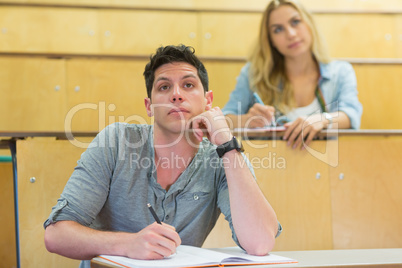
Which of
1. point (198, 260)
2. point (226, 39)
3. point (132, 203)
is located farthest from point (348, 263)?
point (226, 39)

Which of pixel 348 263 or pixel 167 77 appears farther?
pixel 167 77

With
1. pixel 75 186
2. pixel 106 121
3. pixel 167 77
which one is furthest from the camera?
pixel 106 121

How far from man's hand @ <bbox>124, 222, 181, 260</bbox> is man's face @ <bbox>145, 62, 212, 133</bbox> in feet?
0.99

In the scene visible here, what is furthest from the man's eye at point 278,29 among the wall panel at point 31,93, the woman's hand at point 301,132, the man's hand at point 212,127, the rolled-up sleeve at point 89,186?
the rolled-up sleeve at point 89,186

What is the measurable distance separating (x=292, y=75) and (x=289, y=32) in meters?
0.15

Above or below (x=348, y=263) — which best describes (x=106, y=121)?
above

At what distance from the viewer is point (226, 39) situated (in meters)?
2.18

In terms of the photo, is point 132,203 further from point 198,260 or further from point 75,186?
point 198,260

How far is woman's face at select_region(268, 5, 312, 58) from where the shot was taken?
174cm

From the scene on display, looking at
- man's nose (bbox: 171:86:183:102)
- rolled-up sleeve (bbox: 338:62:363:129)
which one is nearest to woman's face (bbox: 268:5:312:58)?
rolled-up sleeve (bbox: 338:62:363:129)

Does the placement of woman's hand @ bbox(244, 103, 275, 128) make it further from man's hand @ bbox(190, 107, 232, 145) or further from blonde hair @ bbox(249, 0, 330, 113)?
man's hand @ bbox(190, 107, 232, 145)

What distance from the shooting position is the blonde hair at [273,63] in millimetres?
1683

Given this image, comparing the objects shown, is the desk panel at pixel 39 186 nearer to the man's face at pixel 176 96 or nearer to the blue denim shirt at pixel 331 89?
the man's face at pixel 176 96

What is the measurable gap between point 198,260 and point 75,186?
0.31 meters
